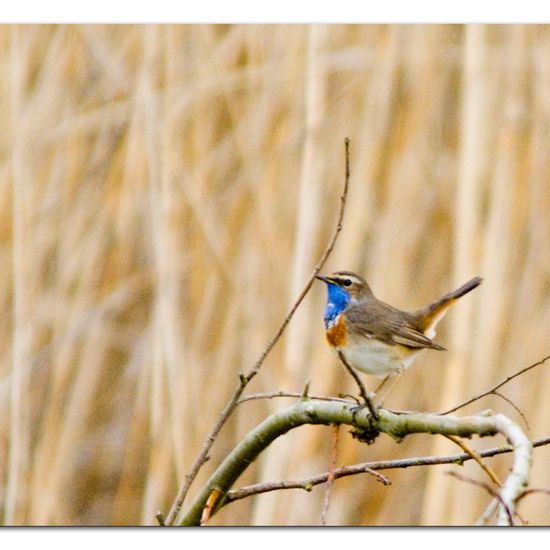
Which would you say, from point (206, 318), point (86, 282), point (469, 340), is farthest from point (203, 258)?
point (469, 340)

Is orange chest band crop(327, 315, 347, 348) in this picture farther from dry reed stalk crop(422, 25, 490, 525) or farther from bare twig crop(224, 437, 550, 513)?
bare twig crop(224, 437, 550, 513)

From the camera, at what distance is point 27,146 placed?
2.29m

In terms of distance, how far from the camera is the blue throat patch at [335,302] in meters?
1.97

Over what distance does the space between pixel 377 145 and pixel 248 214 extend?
0.38 meters

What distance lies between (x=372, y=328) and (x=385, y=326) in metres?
0.03

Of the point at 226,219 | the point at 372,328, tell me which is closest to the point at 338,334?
the point at 372,328

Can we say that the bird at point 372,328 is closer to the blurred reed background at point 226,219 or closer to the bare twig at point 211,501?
the blurred reed background at point 226,219

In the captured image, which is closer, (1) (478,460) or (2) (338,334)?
(1) (478,460)

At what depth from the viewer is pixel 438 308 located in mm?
2037

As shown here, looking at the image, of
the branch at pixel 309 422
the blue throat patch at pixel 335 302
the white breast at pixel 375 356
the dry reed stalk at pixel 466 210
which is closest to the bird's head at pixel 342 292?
the blue throat patch at pixel 335 302

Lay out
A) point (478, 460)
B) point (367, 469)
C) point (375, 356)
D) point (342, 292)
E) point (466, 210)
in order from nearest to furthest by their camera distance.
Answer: point (478, 460) < point (367, 469) < point (375, 356) < point (342, 292) < point (466, 210)

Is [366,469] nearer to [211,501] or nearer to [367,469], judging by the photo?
[367,469]

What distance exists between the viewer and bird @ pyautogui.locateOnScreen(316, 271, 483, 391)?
190 centimetres
